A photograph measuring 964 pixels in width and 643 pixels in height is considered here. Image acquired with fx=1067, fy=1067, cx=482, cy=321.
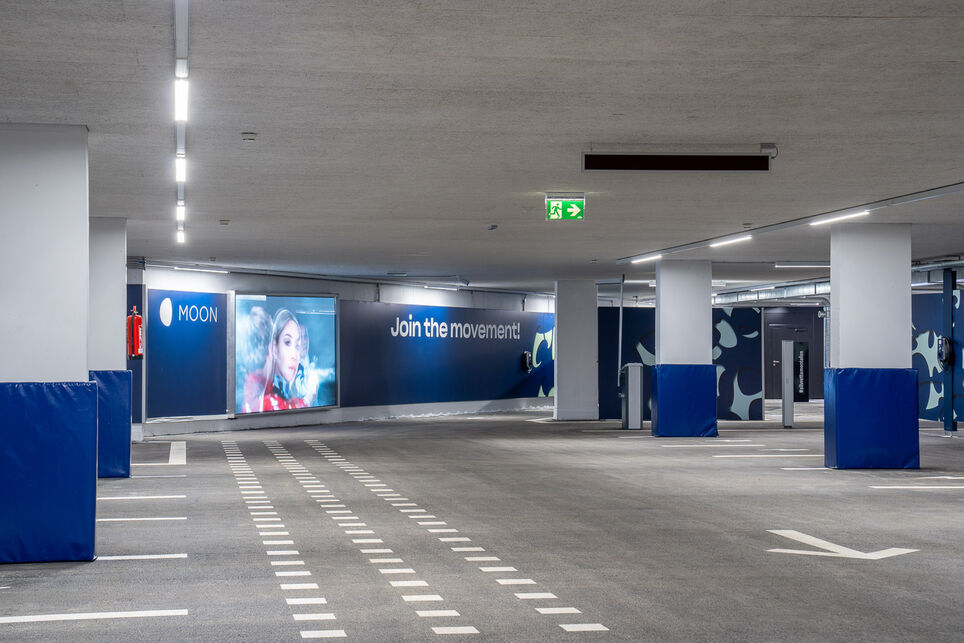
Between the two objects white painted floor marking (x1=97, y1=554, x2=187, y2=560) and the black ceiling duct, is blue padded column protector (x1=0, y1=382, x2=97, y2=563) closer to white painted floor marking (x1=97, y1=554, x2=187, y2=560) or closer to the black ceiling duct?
white painted floor marking (x1=97, y1=554, x2=187, y2=560)

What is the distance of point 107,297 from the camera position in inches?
543

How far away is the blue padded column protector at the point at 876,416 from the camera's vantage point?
1458 cm

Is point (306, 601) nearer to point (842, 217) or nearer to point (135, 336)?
point (842, 217)

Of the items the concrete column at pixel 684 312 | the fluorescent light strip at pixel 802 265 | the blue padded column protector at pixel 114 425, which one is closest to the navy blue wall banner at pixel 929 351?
the fluorescent light strip at pixel 802 265

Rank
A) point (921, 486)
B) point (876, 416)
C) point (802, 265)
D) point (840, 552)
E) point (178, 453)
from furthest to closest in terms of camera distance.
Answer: point (802, 265) < point (178, 453) < point (876, 416) < point (921, 486) < point (840, 552)

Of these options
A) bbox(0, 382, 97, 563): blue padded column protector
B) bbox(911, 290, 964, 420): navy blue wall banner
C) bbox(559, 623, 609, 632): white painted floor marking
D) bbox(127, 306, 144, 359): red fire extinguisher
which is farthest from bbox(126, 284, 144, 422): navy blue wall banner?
bbox(911, 290, 964, 420): navy blue wall banner

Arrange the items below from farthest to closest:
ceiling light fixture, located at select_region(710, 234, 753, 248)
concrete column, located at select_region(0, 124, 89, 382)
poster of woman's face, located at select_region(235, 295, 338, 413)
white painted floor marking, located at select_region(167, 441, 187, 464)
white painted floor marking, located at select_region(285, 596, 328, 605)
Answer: poster of woman's face, located at select_region(235, 295, 338, 413) → ceiling light fixture, located at select_region(710, 234, 753, 248) → white painted floor marking, located at select_region(167, 441, 187, 464) → concrete column, located at select_region(0, 124, 89, 382) → white painted floor marking, located at select_region(285, 596, 328, 605)

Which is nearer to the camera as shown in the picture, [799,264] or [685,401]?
[685,401]

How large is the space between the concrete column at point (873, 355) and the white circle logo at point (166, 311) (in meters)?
12.8

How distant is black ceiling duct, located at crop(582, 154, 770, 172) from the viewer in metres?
9.58

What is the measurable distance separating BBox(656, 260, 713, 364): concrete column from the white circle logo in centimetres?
970

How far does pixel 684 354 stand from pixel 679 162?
1173cm

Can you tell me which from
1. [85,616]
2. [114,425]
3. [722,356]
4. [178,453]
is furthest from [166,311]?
[85,616]

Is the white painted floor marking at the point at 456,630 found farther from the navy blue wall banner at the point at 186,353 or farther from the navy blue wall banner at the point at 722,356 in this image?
the navy blue wall banner at the point at 722,356
